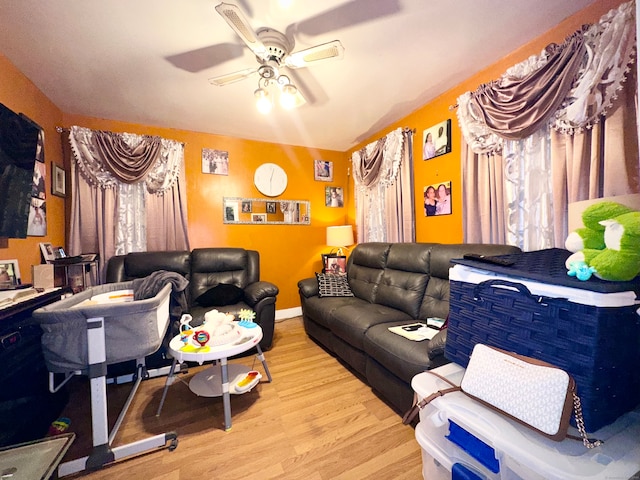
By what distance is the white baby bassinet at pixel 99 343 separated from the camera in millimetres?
1167

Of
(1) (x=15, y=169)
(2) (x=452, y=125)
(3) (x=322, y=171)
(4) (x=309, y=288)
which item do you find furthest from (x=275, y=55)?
(3) (x=322, y=171)

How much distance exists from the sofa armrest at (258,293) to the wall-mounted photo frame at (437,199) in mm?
1799

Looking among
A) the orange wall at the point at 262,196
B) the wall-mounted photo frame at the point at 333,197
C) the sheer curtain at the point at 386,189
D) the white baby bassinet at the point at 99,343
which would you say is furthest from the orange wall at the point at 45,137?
the sheer curtain at the point at 386,189

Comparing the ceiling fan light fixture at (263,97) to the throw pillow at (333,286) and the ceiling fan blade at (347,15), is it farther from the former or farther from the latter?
the throw pillow at (333,286)

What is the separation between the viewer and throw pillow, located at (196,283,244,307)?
2551 millimetres

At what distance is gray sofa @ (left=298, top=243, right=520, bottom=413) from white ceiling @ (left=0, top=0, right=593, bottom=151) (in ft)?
4.77

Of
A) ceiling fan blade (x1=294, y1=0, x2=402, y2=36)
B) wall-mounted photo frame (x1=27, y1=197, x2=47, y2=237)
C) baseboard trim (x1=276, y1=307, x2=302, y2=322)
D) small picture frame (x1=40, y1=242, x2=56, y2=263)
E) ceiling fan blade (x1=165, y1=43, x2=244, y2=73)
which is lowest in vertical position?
baseboard trim (x1=276, y1=307, x2=302, y2=322)

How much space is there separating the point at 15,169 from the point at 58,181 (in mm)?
1162

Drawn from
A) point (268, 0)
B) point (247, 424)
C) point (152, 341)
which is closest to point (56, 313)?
point (152, 341)

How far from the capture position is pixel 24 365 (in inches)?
51.5

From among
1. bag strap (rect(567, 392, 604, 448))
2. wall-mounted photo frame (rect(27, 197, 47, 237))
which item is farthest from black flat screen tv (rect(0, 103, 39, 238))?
bag strap (rect(567, 392, 604, 448))

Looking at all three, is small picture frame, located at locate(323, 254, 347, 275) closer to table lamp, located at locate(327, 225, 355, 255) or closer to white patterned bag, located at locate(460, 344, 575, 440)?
table lamp, located at locate(327, 225, 355, 255)

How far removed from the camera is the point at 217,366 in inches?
79.5

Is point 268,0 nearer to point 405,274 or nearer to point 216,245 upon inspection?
point 405,274
